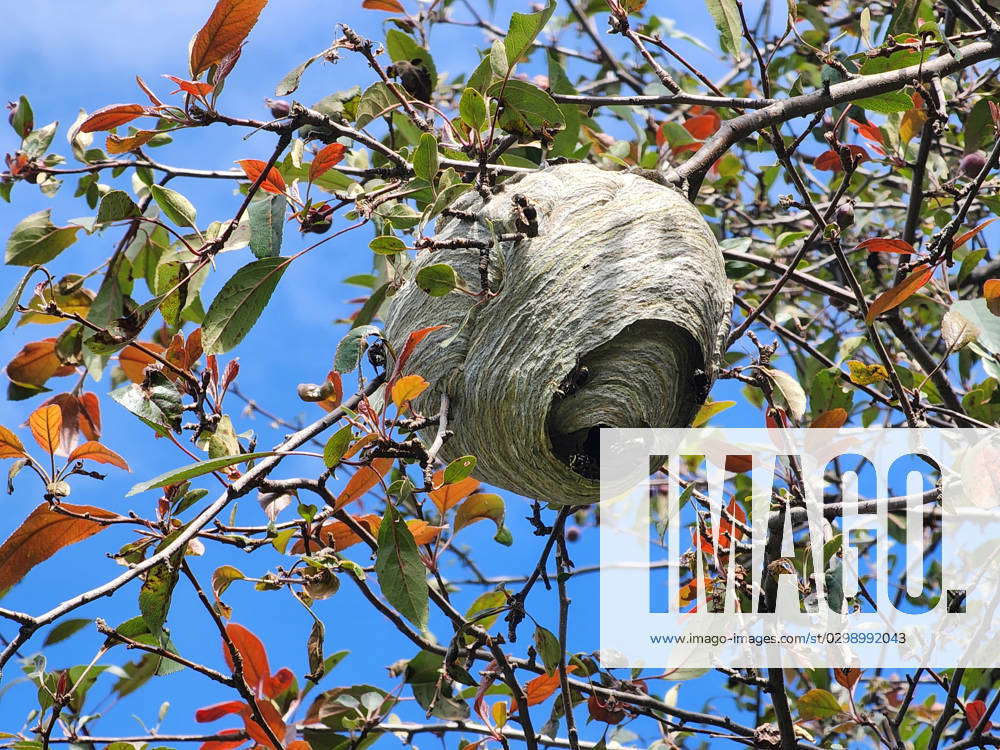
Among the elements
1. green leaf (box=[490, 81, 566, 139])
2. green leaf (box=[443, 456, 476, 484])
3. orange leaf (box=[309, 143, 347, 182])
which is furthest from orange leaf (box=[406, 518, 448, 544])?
green leaf (box=[490, 81, 566, 139])

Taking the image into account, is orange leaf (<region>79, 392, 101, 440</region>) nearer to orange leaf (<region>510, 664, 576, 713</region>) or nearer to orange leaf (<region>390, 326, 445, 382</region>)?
orange leaf (<region>390, 326, 445, 382</region>)

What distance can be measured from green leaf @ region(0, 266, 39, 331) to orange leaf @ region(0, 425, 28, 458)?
241mm

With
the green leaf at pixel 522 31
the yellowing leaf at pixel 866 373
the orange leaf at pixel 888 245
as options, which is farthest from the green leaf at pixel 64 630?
the orange leaf at pixel 888 245

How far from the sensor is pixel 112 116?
79.7 inches

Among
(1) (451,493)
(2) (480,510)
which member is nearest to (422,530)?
(1) (451,493)

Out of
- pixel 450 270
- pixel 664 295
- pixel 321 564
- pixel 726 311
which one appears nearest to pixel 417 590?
pixel 321 564

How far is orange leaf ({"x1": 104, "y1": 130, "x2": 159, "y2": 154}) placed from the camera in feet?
6.83

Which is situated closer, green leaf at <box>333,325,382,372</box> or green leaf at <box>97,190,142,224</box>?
green leaf at <box>333,325,382,372</box>

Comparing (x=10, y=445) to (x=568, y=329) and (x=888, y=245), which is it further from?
(x=888, y=245)

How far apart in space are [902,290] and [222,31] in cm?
153

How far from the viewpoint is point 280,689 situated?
2230 millimetres

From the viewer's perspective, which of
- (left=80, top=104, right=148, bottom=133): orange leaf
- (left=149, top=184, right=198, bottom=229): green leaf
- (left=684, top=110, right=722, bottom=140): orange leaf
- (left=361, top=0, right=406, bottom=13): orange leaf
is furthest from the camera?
(left=361, top=0, right=406, bottom=13): orange leaf

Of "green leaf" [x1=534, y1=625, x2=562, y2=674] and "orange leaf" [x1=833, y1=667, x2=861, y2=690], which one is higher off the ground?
"green leaf" [x1=534, y1=625, x2=562, y2=674]

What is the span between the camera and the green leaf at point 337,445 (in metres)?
1.64
